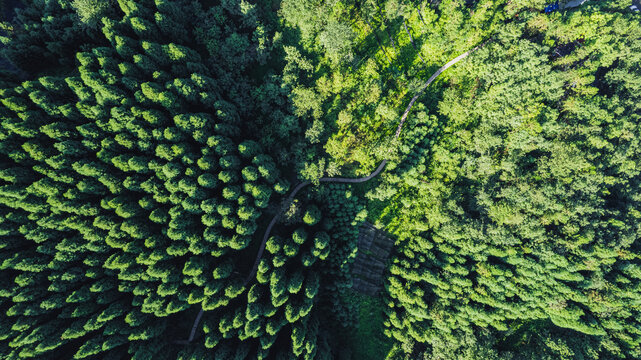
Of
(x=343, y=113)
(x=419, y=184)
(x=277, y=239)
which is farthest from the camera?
(x=419, y=184)

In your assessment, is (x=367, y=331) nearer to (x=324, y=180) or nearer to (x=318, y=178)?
(x=324, y=180)

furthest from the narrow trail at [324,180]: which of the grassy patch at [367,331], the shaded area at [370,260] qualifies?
the grassy patch at [367,331]

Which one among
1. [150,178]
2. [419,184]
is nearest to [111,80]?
[150,178]

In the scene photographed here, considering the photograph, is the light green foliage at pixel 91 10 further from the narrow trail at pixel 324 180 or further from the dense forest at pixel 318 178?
the narrow trail at pixel 324 180

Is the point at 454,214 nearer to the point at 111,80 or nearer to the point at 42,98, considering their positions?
Answer: the point at 111,80

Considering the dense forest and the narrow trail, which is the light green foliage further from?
the narrow trail

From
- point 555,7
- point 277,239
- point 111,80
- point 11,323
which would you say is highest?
point 555,7

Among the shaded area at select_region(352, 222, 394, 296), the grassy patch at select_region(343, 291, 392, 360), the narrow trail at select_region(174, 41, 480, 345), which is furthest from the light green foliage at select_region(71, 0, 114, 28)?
the grassy patch at select_region(343, 291, 392, 360)

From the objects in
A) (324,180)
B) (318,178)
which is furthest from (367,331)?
(318,178)
